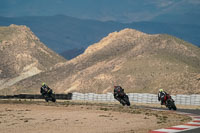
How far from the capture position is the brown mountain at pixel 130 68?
9181 cm

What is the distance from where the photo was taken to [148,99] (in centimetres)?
5069

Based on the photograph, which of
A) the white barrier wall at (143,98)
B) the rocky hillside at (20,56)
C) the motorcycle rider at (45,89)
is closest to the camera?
the motorcycle rider at (45,89)

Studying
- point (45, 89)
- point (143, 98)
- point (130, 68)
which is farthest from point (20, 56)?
point (45, 89)

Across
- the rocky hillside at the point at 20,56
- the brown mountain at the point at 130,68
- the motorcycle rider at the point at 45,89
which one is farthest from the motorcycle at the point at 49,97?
the rocky hillside at the point at 20,56

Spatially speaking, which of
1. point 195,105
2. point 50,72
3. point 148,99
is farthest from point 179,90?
point 50,72

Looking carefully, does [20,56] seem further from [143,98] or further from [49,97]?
[49,97]

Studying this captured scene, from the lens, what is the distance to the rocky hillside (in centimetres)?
14745

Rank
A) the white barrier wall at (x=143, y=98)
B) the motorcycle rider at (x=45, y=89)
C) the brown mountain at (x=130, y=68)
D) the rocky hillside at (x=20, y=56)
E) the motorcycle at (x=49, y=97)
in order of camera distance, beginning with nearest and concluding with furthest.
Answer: the motorcycle rider at (x=45, y=89) < the white barrier wall at (x=143, y=98) < the motorcycle at (x=49, y=97) < the brown mountain at (x=130, y=68) < the rocky hillside at (x=20, y=56)

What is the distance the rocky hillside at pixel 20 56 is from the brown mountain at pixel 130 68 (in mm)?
15594

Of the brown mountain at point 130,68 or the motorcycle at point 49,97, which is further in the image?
the brown mountain at point 130,68

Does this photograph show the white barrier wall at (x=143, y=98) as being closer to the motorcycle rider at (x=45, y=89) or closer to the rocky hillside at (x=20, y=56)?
the motorcycle rider at (x=45, y=89)

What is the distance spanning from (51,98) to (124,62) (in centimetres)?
6837

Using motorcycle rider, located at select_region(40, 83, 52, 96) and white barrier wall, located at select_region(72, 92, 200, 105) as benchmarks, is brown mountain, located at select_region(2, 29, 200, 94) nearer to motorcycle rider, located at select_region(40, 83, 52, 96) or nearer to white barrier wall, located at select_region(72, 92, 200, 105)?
white barrier wall, located at select_region(72, 92, 200, 105)

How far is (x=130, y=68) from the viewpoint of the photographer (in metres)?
109
